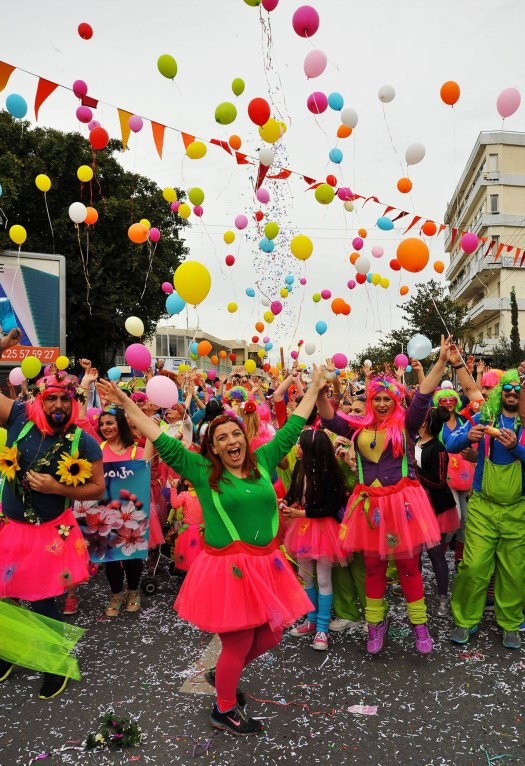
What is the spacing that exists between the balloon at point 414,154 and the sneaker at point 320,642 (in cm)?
605

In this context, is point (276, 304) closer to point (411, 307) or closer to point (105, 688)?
point (105, 688)

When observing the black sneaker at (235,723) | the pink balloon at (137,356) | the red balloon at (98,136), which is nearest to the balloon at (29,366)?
the pink balloon at (137,356)

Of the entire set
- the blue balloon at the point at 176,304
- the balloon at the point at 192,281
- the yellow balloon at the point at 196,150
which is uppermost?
the yellow balloon at the point at 196,150

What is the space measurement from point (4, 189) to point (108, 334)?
7.59 m

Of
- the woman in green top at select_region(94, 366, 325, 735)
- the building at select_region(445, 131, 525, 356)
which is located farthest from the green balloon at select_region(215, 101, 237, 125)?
the building at select_region(445, 131, 525, 356)

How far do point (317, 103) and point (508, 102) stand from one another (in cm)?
222

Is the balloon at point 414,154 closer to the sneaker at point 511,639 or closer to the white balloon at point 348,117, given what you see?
the white balloon at point 348,117

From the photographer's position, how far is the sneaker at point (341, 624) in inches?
169

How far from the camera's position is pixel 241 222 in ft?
29.4

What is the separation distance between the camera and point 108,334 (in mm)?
23047

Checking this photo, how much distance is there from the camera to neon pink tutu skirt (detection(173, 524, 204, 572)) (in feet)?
16.0

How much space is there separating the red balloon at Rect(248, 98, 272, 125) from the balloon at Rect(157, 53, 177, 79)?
0.94 m

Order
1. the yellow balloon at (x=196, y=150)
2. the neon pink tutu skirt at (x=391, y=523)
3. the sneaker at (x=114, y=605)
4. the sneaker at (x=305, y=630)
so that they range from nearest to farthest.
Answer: the neon pink tutu skirt at (x=391, y=523) < the sneaker at (x=305, y=630) < the sneaker at (x=114, y=605) < the yellow balloon at (x=196, y=150)

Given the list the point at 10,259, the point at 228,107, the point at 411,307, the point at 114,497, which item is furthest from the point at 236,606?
the point at 411,307
